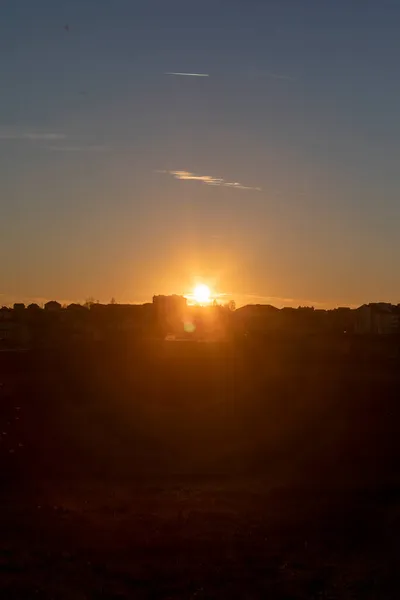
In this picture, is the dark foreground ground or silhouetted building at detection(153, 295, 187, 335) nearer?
the dark foreground ground

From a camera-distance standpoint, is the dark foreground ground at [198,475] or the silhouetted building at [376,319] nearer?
the dark foreground ground at [198,475]

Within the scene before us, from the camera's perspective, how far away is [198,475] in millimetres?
20281

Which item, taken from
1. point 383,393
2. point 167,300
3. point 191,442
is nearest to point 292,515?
point 191,442

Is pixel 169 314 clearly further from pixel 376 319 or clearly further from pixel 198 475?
pixel 198 475

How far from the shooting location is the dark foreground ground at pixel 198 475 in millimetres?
11820

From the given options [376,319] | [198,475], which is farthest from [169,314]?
[198,475]

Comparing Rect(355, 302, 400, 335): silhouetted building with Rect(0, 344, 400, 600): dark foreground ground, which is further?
Rect(355, 302, 400, 335): silhouetted building

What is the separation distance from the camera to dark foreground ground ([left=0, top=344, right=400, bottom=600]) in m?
11.8

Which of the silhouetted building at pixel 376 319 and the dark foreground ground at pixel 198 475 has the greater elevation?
the silhouetted building at pixel 376 319

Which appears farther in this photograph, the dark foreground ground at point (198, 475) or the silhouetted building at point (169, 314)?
the silhouetted building at point (169, 314)

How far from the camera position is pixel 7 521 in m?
14.3

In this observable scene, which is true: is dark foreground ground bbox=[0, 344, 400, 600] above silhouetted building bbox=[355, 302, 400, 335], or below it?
below

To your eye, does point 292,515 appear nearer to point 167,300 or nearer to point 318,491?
point 318,491

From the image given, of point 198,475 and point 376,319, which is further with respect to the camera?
point 376,319
